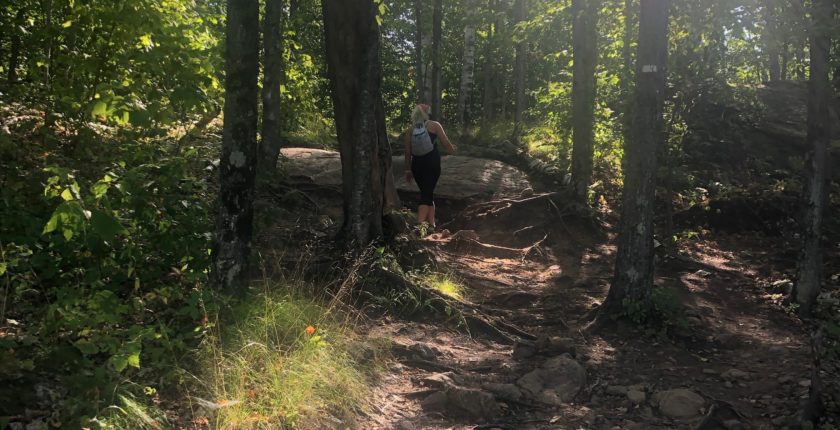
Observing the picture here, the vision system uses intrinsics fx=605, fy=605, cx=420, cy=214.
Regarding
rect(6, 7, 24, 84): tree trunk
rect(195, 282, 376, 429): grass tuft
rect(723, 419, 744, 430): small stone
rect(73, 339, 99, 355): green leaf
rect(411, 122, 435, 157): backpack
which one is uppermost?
rect(6, 7, 24, 84): tree trunk

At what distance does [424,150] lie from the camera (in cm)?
896

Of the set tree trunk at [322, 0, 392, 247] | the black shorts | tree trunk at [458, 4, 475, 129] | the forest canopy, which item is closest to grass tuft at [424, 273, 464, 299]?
the forest canopy

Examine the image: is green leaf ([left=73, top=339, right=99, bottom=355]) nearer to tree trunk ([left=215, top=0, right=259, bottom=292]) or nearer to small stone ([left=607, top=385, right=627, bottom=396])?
tree trunk ([left=215, top=0, right=259, bottom=292])

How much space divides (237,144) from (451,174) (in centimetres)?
780

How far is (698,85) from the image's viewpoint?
9.20 m

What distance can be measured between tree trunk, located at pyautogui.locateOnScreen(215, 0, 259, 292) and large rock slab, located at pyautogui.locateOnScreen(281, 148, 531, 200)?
19.7 ft

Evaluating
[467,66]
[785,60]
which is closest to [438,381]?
[467,66]

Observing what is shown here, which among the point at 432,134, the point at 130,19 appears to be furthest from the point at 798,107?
the point at 130,19

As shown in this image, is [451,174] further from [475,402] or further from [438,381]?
[475,402]

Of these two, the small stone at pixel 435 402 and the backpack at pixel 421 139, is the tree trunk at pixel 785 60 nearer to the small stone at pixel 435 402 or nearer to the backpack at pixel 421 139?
the backpack at pixel 421 139

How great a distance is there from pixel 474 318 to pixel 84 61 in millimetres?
4708

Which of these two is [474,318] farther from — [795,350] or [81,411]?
[81,411]

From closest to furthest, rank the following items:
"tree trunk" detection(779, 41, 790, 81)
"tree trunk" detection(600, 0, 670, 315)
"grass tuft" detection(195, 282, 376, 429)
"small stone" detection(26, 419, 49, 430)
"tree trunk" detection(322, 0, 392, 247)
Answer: "small stone" detection(26, 419, 49, 430) → "grass tuft" detection(195, 282, 376, 429) → "tree trunk" detection(600, 0, 670, 315) → "tree trunk" detection(322, 0, 392, 247) → "tree trunk" detection(779, 41, 790, 81)

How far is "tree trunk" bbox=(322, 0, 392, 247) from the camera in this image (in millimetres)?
6695
